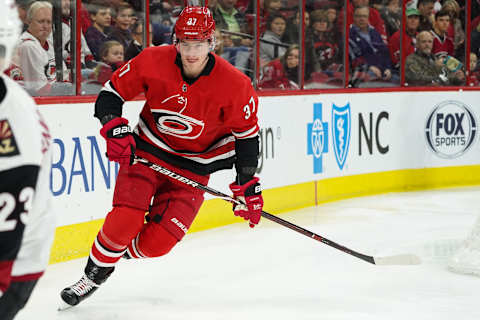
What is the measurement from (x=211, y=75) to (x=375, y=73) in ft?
14.4

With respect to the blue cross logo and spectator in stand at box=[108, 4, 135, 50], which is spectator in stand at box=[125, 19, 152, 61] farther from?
the blue cross logo

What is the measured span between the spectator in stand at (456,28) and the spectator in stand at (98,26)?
4.10 metres

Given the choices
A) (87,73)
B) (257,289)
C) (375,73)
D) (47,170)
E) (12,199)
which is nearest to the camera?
(12,199)

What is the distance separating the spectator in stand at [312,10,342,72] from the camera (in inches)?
275

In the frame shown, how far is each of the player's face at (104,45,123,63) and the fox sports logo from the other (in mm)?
3453

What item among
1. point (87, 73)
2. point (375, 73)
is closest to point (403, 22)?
point (375, 73)

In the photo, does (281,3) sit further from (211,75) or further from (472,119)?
(211,75)

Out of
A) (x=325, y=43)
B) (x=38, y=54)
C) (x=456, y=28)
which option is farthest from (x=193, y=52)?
(x=456, y=28)

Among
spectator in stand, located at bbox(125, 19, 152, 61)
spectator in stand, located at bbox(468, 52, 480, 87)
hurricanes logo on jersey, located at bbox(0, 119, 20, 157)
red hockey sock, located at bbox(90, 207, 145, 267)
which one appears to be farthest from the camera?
spectator in stand, located at bbox(468, 52, 480, 87)

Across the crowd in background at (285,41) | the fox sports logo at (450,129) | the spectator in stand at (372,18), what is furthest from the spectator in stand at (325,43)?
the fox sports logo at (450,129)

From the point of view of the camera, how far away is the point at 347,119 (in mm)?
6941

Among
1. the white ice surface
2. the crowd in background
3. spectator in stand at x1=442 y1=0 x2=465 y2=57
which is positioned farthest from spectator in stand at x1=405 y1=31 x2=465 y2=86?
the white ice surface

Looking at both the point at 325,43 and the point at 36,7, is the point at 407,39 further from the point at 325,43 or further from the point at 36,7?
the point at 36,7

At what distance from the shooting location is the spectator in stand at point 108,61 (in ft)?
16.4
